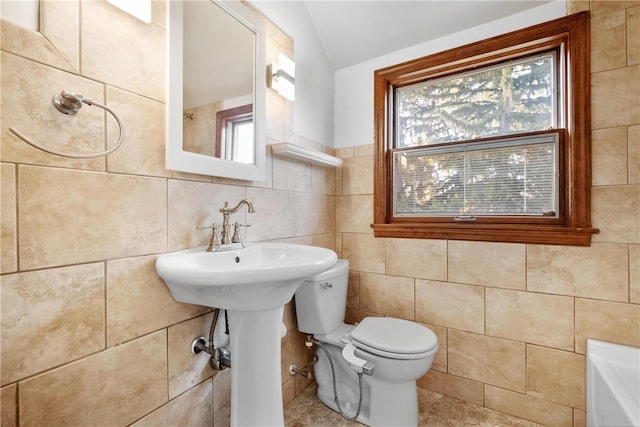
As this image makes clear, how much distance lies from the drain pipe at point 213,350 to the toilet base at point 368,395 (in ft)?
2.17

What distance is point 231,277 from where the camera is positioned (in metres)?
0.74

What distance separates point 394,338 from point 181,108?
1.38 metres

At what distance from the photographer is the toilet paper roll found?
3.79 ft

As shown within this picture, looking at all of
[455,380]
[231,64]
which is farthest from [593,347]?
[231,64]

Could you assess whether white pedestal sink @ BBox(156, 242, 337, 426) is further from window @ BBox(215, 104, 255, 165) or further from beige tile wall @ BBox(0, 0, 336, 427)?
window @ BBox(215, 104, 255, 165)

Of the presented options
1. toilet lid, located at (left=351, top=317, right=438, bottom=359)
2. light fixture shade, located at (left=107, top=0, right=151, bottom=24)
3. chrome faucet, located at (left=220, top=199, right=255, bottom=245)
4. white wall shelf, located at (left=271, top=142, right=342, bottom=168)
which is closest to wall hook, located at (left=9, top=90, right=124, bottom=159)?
light fixture shade, located at (left=107, top=0, right=151, bottom=24)

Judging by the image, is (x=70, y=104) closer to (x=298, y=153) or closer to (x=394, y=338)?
(x=298, y=153)

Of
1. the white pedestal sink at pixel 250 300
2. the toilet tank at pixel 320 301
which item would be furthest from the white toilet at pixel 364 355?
the white pedestal sink at pixel 250 300

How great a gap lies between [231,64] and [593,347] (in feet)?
6.94

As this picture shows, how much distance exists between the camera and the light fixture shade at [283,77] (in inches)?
57.7

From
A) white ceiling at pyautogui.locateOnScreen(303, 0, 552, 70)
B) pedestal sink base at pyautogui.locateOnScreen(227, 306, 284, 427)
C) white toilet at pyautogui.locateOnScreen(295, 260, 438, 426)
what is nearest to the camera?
pedestal sink base at pyautogui.locateOnScreen(227, 306, 284, 427)

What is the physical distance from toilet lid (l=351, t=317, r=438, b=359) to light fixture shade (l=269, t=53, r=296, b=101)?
4.38 ft

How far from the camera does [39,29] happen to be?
0.71 metres

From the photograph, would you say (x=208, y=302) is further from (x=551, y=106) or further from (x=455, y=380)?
(x=551, y=106)
